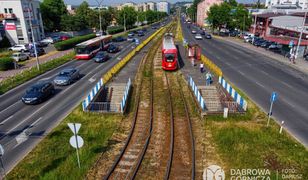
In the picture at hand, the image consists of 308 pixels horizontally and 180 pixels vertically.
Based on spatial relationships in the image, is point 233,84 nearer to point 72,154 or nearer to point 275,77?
point 275,77

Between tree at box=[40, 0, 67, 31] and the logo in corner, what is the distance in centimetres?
9262

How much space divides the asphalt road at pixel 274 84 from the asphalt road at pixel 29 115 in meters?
18.7

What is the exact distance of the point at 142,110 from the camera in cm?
2286

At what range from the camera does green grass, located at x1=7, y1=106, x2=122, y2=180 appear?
45.4 ft

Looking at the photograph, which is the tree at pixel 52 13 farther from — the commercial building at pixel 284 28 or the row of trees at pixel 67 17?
the commercial building at pixel 284 28

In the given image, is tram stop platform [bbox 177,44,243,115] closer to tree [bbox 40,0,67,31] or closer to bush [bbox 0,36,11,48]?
bush [bbox 0,36,11,48]

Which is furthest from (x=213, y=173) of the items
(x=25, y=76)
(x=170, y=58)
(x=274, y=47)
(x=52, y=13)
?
(x=52, y=13)

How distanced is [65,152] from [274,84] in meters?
25.6

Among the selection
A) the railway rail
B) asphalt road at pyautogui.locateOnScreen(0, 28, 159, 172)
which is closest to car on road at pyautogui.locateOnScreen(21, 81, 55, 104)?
asphalt road at pyautogui.locateOnScreen(0, 28, 159, 172)

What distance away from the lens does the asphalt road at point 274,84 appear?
20.6m

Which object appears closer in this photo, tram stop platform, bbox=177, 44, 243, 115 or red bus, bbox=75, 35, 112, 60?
tram stop platform, bbox=177, 44, 243, 115

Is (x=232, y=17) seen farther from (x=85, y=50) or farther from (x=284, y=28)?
(x=85, y=50)

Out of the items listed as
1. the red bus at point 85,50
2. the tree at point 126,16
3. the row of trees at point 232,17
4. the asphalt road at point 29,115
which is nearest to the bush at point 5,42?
the red bus at point 85,50

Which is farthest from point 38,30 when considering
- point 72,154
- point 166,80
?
point 72,154
